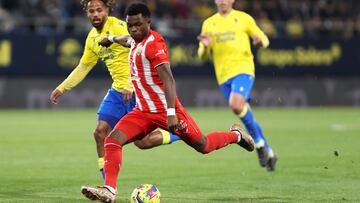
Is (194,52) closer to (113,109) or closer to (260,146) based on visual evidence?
(260,146)

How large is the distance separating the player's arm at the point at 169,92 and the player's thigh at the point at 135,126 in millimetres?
476

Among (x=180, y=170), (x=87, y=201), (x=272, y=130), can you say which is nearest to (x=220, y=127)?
(x=272, y=130)

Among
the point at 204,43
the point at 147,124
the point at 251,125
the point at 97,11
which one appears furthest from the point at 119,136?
the point at 204,43

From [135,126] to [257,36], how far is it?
4.65m

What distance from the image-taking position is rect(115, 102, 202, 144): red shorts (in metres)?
8.77

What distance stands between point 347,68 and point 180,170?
16931 mm

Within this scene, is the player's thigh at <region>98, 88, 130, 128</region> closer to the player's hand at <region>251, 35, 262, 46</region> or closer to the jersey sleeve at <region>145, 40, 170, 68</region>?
the jersey sleeve at <region>145, 40, 170, 68</region>

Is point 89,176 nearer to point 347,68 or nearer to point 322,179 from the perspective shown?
point 322,179

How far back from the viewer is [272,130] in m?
19.8

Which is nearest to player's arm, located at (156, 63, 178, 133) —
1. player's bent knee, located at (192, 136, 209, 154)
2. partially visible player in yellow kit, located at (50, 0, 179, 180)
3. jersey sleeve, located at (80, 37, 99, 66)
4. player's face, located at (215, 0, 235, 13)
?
player's bent knee, located at (192, 136, 209, 154)

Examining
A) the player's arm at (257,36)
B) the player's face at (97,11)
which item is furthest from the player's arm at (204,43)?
the player's face at (97,11)

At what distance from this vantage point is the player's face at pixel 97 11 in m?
9.97

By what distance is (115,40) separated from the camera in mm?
9484

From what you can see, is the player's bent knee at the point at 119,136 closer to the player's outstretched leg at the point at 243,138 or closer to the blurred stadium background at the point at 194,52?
the player's outstretched leg at the point at 243,138
